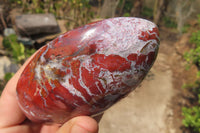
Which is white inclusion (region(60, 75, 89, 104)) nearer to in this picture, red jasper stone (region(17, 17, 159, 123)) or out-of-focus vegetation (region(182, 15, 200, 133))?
red jasper stone (region(17, 17, 159, 123))

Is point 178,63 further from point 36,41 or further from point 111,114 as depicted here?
point 36,41

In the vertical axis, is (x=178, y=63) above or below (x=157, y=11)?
below

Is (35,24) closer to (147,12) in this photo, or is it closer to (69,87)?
(69,87)

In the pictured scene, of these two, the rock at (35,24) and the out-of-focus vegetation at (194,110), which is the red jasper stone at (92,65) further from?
the rock at (35,24)

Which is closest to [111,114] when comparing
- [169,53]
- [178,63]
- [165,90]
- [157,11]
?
[165,90]

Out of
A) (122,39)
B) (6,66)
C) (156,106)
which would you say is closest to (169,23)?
(156,106)

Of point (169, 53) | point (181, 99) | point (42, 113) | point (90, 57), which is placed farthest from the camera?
point (169, 53)

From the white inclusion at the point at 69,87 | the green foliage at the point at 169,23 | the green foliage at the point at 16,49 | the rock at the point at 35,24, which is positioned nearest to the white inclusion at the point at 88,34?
the white inclusion at the point at 69,87
